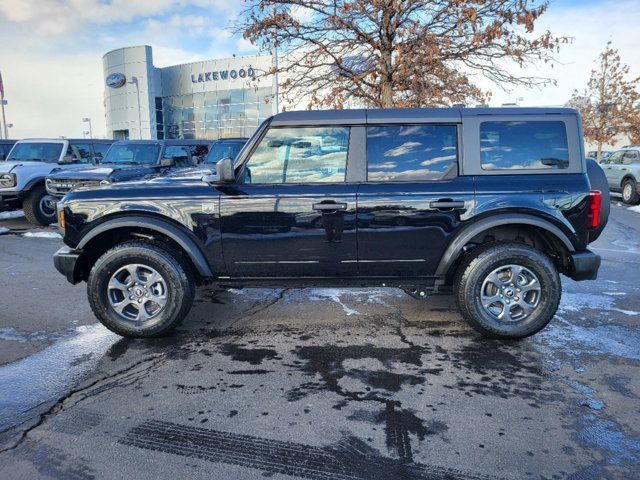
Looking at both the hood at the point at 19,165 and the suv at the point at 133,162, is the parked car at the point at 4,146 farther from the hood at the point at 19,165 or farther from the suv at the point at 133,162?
the suv at the point at 133,162

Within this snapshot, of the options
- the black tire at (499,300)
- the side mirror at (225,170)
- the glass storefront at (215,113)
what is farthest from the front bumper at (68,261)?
the glass storefront at (215,113)

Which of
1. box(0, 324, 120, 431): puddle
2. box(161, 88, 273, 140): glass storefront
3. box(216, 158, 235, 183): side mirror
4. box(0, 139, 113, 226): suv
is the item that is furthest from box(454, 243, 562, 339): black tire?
box(161, 88, 273, 140): glass storefront

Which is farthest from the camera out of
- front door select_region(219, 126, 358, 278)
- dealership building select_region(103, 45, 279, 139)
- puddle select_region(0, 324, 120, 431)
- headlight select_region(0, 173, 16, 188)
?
dealership building select_region(103, 45, 279, 139)

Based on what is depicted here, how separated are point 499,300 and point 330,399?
5.95 ft

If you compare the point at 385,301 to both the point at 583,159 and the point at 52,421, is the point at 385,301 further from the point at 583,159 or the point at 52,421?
the point at 52,421

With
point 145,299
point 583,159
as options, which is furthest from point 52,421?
point 583,159

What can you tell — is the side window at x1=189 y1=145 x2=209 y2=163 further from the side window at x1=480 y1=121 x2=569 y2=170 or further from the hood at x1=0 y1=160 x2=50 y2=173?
the side window at x1=480 y1=121 x2=569 y2=170

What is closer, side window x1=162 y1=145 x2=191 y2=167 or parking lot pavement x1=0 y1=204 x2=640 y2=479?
parking lot pavement x1=0 y1=204 x2=640 y2=479

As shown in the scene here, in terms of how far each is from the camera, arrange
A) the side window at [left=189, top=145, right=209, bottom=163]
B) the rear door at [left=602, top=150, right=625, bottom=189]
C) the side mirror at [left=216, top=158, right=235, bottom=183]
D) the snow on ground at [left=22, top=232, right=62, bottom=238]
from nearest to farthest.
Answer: the side mirror at [left=216, top=158, right=235, bottom=183] < the snow on ground at [left=22, top=232, right=62, bottom=238] < the side window at [left=189, top=145, right=209, bottom=163] < the rear door at [left=602, top=150, right=625, bottom=189]

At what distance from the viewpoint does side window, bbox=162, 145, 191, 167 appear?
10.9 meters

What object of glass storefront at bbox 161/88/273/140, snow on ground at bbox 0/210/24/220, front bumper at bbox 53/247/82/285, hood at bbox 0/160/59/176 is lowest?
front bumper at bbox 53/247/82/285

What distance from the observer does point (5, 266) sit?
6.78 meters

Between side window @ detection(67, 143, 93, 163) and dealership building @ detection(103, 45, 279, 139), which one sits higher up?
dealership building @ detection(103, 45, 279, 139)

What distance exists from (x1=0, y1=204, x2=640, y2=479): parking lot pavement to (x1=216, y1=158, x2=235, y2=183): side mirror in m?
1.43
